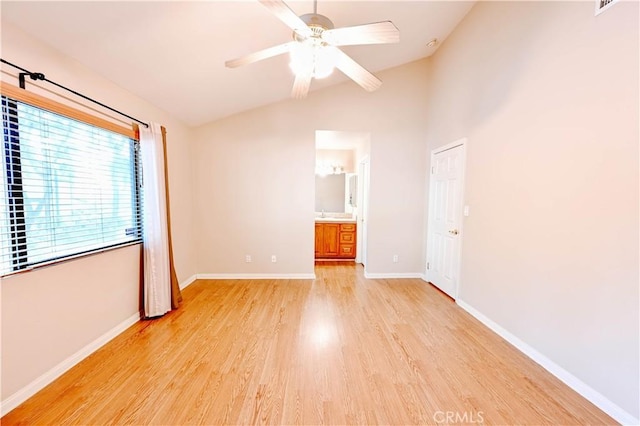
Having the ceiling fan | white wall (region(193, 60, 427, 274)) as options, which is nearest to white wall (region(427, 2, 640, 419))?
white wall (region(193, 60, 427, 274))

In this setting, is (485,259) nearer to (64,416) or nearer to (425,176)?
(425,176)

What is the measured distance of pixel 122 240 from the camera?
7.89ft

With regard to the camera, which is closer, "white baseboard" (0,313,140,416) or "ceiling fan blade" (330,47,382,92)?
"white baseboard" (0,313,140,416)

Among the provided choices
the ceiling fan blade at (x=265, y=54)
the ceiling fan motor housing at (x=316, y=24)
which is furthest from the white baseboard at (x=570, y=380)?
the ceiling fan blade at (x=265, y=54)

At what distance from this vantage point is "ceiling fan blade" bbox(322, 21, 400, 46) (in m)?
1.41

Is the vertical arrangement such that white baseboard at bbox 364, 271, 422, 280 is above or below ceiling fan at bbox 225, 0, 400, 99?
below

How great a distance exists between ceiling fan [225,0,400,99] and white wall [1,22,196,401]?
126 cm

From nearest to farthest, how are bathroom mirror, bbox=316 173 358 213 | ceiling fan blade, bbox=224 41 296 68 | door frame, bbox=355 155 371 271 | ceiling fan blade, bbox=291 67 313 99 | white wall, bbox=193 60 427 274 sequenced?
ceiling fan blade, bbox=224 41 296 68 < ceiling fan blade, bbox=291 67 313 99 < white wall, bbox=193 60 427 274 < door frame, bbox=355 155 371 271 < bathroom mirror, bbox=316 173 358 213

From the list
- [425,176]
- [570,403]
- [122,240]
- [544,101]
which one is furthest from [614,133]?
[122,240]

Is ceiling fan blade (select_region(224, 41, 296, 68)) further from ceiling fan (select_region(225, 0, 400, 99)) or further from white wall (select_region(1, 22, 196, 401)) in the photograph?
white wall (select_region(1, 22, 196, 401))

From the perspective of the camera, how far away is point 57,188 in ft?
5.84

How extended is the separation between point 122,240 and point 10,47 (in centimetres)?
156

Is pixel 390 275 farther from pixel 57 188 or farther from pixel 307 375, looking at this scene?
pixel 57 188

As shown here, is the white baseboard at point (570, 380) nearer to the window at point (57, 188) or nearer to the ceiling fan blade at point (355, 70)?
the ceiling fan blade at point (355, 70)
